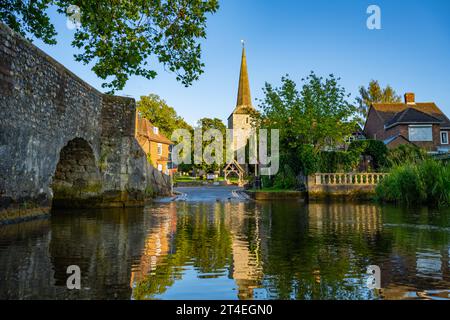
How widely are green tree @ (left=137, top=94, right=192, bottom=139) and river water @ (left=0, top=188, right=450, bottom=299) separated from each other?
2170 inches

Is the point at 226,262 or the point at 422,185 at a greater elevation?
the point at 422,185

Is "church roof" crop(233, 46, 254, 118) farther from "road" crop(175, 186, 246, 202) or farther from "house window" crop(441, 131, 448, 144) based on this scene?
"road" crop(175, 186, 246, 202)

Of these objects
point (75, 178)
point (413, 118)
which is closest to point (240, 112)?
point (413, 118)

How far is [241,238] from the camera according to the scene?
603 cm

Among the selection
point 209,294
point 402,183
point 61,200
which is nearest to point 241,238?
point 209,294

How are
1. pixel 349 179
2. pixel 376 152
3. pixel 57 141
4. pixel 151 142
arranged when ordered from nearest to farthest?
pixel 57 141, pixel 349 179, pixel 376 152, pixel 151 142

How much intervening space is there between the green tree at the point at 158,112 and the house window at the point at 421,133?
38461mm

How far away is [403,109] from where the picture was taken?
44.5 metres

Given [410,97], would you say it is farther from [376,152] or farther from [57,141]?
[57,141]

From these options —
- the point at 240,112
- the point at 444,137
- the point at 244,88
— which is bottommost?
the point at 444,137

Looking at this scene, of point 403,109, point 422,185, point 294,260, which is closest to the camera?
point 294,260

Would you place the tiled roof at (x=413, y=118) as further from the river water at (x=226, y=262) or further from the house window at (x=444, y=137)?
the river water at (x=226, y=262)

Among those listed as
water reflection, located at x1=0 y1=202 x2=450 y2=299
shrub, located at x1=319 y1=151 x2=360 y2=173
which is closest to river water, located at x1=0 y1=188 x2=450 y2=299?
water reflection, located at x1=0 y1=202 x2=450 y2=299
